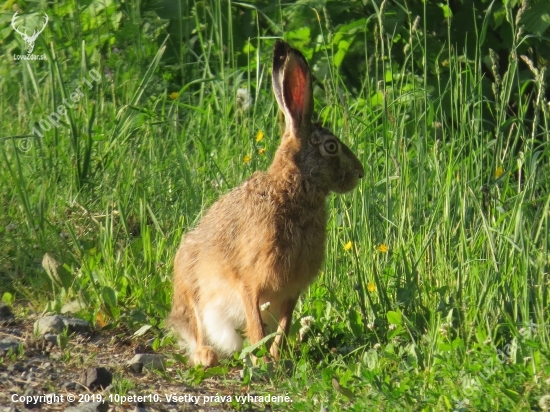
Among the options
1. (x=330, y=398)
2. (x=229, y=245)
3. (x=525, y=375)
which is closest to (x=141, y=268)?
(x=229, y=245)

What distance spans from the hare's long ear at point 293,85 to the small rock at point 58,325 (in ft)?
4.34

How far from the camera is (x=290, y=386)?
13.4 ft

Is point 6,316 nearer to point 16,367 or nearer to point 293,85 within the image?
point 16,367

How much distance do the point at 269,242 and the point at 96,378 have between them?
0.99m

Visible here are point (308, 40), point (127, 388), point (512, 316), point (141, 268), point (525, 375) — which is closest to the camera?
point (525, 375)

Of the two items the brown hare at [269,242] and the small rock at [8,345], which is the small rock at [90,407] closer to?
the small rock at [8,345]

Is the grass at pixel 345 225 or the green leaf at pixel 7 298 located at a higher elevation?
the grass at pixel 345 225

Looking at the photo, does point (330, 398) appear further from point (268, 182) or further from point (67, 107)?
point (67, 107)

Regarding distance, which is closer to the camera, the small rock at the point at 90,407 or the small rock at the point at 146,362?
the small rock at the point at 90,407

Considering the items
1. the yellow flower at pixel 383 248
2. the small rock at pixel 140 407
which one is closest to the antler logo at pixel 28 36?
the yellow flower at pixel 383 248

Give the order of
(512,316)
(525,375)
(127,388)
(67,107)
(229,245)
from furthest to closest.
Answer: (67,107)
(229,245)
(512,316)
(127,388)
(525,375)

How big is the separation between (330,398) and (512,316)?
92 cm

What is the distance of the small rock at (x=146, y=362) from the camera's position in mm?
4355

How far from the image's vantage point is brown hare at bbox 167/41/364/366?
14.9ft
